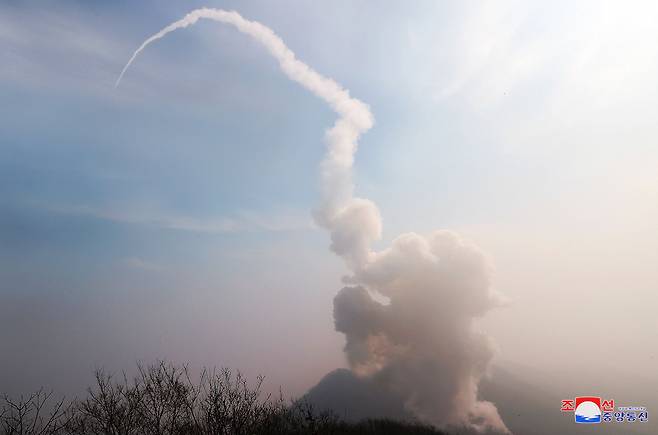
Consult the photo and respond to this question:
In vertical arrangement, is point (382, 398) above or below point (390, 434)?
above

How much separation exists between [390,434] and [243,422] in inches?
4061

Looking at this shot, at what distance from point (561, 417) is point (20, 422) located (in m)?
222

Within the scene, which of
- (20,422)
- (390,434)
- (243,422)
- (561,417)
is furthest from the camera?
(561,417)

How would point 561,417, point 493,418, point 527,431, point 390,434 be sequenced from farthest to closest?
point 561,417 → point 527,431 → point 493,418 → point 390,434

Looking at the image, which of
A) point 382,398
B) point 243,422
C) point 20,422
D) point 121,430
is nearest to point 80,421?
point 121,430

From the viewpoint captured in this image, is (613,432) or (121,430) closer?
(121,430)

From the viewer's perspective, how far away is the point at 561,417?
638 ft

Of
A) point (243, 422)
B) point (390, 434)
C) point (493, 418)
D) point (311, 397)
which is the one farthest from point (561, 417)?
point (243, 422)

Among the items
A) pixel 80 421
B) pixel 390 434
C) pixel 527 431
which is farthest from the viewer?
pixel 527 431

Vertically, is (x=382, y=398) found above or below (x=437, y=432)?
above

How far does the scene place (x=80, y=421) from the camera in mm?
73000

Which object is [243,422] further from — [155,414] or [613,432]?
[613,432]

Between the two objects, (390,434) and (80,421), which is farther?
(390,434)

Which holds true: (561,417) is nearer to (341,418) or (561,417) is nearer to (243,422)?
(341,418)
